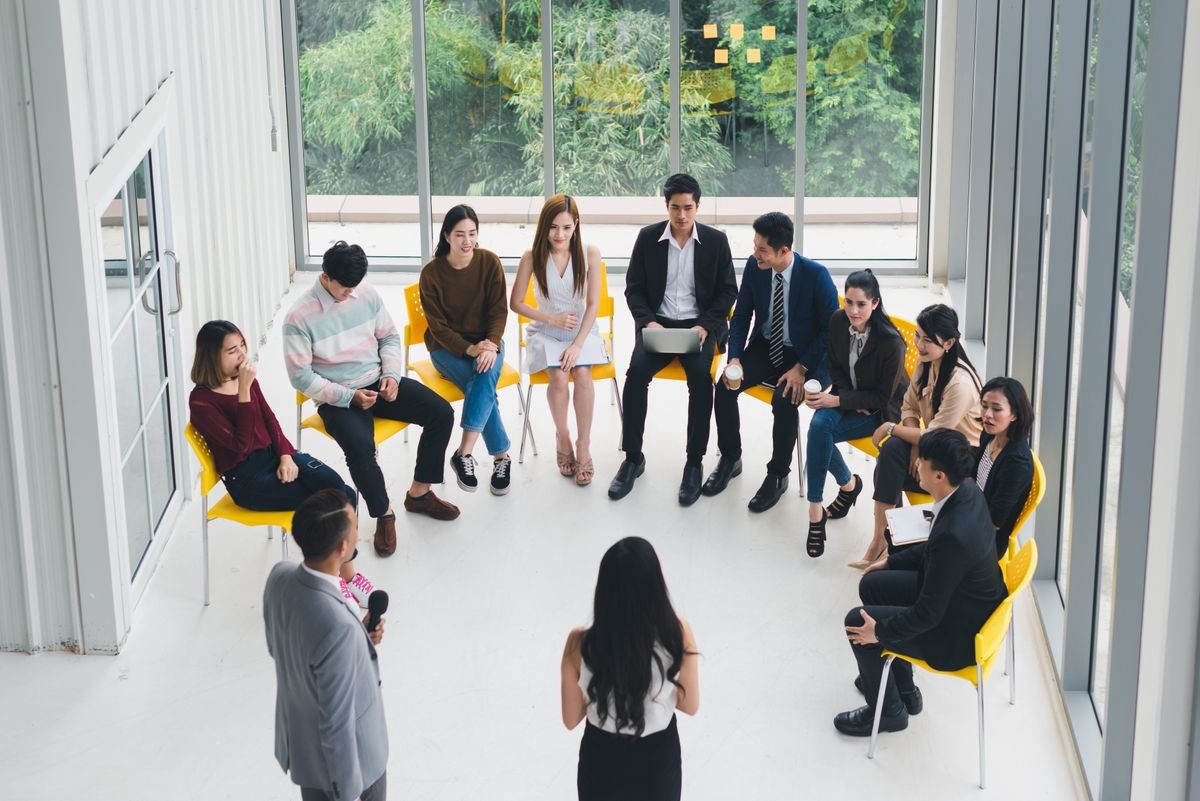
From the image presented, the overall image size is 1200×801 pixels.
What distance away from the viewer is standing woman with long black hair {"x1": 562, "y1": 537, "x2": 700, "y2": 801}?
3594mm

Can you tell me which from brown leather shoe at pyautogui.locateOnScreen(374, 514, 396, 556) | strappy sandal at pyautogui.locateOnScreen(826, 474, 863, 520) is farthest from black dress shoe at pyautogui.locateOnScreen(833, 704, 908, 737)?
brown leather shoe at pyautogui.locateOnScreen(374, 514, 396, 556)

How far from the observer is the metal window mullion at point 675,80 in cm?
1019

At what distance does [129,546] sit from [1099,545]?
373 cm

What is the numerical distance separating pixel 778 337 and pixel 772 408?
0.34 meters

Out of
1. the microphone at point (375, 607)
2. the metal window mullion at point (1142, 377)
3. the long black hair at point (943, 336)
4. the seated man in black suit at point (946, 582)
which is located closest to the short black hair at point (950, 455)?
the seated man in black suit at point (946, 582)

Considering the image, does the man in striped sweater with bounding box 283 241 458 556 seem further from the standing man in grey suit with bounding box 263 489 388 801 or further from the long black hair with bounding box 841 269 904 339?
the standing man in grey suit with bounding box 263 489 388 801

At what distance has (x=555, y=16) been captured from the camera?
10.3 m

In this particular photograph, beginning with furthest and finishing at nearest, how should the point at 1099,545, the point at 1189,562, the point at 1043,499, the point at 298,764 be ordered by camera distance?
the point at 1043,499 → the point at 1099,545 → the point at 298,764 → the point at 1189,562

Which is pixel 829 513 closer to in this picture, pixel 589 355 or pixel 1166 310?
pixel 589 355

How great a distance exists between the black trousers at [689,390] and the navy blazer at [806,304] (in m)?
0.30

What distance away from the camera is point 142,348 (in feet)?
20.8

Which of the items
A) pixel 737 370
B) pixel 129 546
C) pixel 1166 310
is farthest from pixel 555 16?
pixel 1166 310

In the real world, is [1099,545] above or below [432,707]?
above

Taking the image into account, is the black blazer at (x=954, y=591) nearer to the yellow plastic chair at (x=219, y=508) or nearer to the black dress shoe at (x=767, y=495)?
the black dress shoe at (x=767, y=495)
